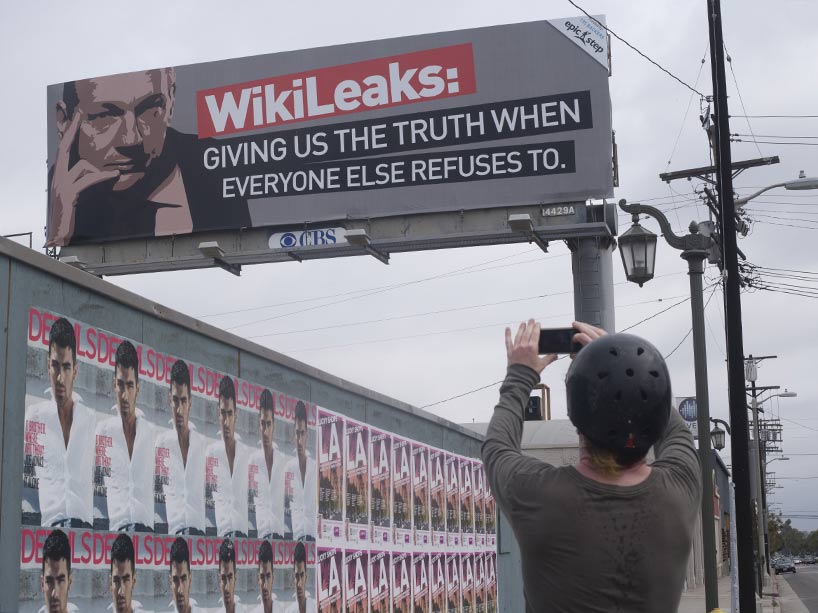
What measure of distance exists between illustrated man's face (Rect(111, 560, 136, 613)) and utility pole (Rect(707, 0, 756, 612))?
1083cm

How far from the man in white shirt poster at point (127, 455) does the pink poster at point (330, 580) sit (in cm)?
269

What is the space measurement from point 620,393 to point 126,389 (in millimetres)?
4075

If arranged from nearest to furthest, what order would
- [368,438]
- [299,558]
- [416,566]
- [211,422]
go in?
[211,422]
[299,558]
[368,438]
[416,566]

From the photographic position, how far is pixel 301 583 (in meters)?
8.38

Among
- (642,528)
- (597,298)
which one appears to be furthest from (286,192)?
(642,528)

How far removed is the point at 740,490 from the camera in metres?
16.3

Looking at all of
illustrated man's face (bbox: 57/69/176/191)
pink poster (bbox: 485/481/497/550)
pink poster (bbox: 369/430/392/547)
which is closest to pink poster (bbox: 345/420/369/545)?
pink poster (bbox: 369/430/392/547)

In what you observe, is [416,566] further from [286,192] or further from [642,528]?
[286,192]

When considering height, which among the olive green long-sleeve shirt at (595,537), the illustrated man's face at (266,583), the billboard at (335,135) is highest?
the billboard at (335,135)

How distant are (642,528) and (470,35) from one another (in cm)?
2243

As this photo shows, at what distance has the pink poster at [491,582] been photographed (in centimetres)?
1411

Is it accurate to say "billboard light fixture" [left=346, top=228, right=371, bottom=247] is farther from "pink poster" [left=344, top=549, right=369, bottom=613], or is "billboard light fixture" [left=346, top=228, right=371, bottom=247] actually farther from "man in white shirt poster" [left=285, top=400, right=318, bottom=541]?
"man in white shirt poster" [left=285, top=400, right=318, bottom=541]

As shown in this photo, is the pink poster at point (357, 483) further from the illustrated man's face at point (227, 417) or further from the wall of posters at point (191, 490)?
the illustrated man's face at point (227, 417)

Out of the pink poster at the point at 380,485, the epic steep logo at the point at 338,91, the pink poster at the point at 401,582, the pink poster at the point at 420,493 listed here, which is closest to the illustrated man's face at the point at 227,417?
the pink poster at the point at 380,485
